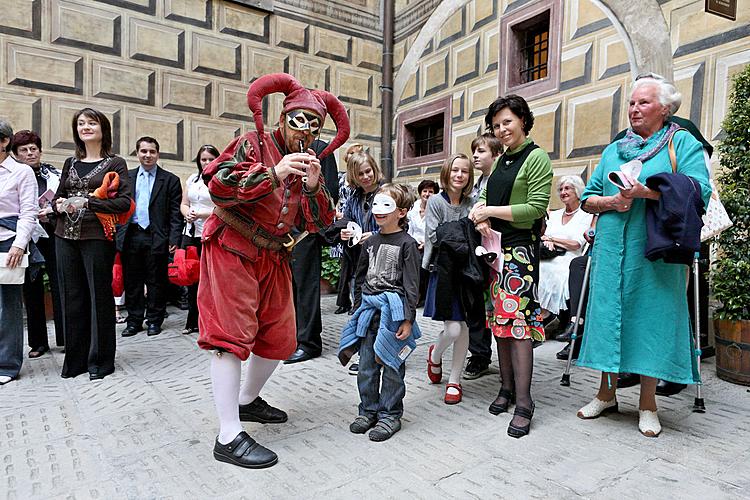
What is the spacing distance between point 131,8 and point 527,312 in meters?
7.19

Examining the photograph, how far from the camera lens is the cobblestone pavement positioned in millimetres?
2064

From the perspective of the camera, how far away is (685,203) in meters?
2.35

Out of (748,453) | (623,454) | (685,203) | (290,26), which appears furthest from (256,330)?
(290,26)

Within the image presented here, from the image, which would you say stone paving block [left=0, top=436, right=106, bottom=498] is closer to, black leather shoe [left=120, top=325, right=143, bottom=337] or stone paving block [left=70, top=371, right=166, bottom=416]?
stone paving block [left=70, top=371, right=166, bottom=416]

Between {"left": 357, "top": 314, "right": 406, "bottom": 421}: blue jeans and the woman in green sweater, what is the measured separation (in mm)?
624

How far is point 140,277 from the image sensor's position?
5168 mm

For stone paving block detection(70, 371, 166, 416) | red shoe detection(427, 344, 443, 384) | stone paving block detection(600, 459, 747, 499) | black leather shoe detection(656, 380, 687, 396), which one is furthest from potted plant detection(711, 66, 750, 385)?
stone paving block detection(70, 371, 166, 416)

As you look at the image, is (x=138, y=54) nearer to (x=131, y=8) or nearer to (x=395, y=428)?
(x=131, y=8)

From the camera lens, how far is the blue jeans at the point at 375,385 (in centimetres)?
265

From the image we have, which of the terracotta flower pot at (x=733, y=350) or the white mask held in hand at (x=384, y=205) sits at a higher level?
the white mask held in hand at (x=384, y=205)

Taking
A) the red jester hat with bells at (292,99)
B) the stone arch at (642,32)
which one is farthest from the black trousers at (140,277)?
the stone arch at (642,32)

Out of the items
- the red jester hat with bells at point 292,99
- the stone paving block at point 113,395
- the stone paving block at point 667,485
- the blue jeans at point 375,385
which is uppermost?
the red jester hat with bells at point 292,99

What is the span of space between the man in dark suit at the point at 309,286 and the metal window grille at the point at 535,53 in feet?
13.1

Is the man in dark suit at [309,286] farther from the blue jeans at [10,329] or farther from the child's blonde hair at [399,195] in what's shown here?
the blue jeans at [10,329]
